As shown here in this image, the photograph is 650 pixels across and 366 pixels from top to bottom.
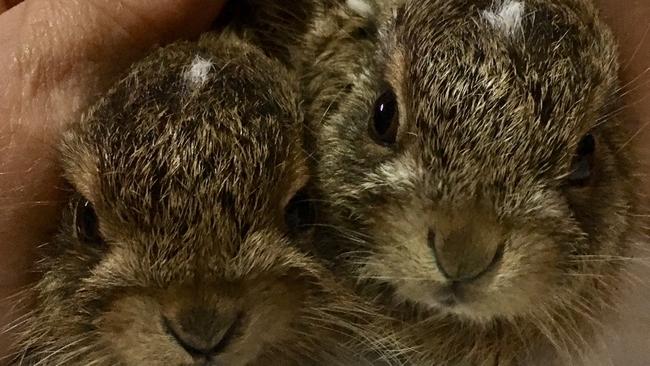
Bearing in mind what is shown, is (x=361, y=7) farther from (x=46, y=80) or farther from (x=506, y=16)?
(x=46, y=80)

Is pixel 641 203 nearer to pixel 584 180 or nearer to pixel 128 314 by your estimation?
pixel 584 180

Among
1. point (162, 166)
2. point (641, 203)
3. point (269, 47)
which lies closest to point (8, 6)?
point (269, 47)

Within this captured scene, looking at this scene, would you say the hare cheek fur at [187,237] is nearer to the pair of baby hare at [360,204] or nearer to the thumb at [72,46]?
the pair of baby hare at [360,204]

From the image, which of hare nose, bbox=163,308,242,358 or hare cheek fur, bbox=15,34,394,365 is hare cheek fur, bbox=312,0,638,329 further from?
hare nose, bbox=163,308,242,358

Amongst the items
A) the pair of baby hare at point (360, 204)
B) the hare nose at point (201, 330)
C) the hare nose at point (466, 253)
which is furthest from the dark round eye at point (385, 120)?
the hare nose at point (201, 330)

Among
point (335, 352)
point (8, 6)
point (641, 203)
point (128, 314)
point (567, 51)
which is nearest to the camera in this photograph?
point (128, 314)

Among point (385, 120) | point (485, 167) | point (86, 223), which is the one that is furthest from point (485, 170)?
point (86, 223)
